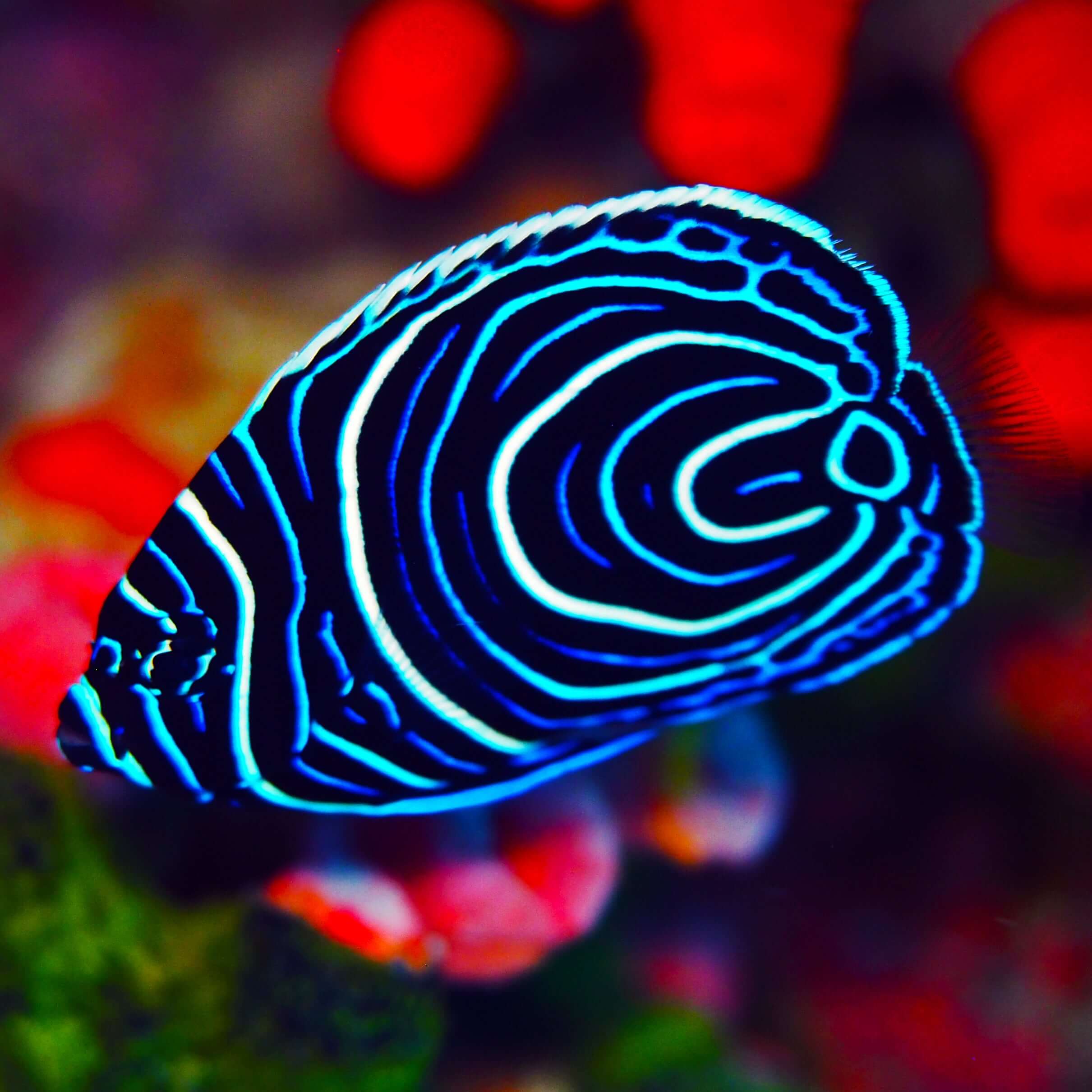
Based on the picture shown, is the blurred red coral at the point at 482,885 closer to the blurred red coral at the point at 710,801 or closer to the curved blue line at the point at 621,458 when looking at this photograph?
the blurred red coral at the point at 710,801

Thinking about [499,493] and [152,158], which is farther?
[152,158]

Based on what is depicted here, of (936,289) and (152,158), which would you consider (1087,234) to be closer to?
(936,289)

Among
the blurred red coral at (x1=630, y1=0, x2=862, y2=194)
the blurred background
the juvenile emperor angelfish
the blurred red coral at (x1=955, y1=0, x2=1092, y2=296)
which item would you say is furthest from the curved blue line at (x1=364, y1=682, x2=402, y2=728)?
the blurred red coral at (x1=955, y1=0, x2=1092, y2=296)

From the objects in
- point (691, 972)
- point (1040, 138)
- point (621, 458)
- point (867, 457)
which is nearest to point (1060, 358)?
point (1040, 138)

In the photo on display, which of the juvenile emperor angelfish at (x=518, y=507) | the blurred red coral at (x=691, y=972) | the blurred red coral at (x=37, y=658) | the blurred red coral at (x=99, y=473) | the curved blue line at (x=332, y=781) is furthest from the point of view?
the blurred red coral at (x=691, y=972)

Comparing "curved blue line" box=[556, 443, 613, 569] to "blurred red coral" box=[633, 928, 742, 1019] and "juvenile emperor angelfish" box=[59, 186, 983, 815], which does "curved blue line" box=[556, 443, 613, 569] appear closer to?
"juvenile emperor angelfish" box=[59, 186, 983, 815]

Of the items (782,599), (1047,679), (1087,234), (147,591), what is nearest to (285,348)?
(147,591)

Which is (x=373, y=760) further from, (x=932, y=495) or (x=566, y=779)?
(x=932, y=495)

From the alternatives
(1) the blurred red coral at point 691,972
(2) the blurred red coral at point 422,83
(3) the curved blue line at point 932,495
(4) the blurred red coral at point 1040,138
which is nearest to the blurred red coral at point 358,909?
(1) the blurred red coral at point 691,972
